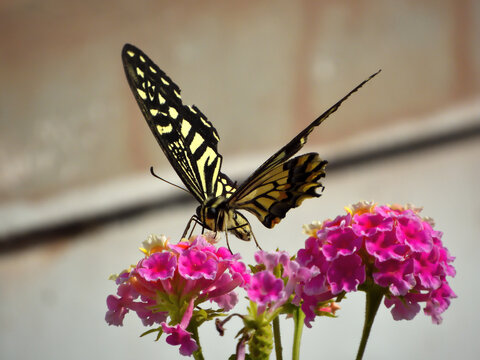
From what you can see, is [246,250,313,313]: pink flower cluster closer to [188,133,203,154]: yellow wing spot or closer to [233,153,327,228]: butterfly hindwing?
[233,153,327,228]: butterfly hindwing

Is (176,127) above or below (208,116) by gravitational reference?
below

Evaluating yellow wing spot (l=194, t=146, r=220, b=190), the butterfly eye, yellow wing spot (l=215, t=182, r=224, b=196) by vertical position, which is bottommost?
the butterfly eye

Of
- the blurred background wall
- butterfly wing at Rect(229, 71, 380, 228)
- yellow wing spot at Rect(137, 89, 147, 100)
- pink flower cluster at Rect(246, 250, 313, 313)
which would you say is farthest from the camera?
the blurred background wall

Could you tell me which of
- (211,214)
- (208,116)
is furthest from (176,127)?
(208,116)

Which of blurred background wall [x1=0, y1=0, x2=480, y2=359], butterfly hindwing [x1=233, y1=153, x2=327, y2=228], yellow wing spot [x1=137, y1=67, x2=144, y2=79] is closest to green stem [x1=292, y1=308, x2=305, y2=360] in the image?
butterfly hindwing [x1=233, y1=153, x2=327, y2=228]

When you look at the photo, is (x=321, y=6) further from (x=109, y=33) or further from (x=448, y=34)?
(x=109, y=33)

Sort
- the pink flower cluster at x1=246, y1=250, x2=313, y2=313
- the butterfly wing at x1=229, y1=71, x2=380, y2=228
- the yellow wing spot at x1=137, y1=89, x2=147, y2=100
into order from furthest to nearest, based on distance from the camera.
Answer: the yellow wing spot at x1=137, y1=89, x2=147, y2=100, the butterfly wing at x1=229, y1=71, x2=380, y2=228, the pink flower cluster at x1=246, y1=250, x2=313, y2=313

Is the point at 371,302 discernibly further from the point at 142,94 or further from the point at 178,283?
the point at 142,94
